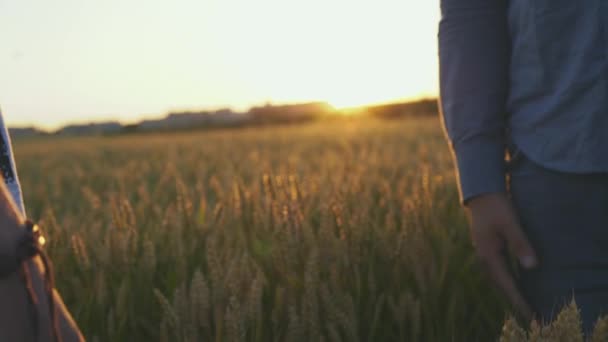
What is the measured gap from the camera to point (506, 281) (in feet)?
3.78

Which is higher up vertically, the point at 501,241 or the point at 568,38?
the point at 568,38

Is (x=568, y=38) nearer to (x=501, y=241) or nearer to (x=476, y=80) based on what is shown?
(x=476, y=80)

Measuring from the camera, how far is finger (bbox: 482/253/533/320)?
3.75 feet

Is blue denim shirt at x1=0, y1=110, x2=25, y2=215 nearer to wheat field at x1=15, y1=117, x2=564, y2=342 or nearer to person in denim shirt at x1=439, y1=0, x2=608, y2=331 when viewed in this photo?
wheat field at x1=15, y1=117, x2=564, y2=342

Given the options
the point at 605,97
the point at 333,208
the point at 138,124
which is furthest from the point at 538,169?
the point at 138,124

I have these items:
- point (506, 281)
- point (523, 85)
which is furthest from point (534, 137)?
point (506, 281)

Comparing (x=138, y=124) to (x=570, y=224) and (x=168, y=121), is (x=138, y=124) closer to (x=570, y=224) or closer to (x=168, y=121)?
(x=168, y=121)

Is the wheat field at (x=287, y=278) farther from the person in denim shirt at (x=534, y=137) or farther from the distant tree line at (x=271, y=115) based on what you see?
the distant tree line at (x=271, y=115)

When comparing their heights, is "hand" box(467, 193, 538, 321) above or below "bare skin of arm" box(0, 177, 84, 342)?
below

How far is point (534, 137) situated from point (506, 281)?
0.83 feet

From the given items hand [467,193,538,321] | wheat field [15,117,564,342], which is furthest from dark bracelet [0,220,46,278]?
hand [467,193,538,321]

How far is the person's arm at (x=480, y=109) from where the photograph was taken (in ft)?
3.81

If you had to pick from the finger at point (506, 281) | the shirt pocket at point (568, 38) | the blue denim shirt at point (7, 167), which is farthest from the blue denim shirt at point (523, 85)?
the blue denim shirt at point (7, 167)

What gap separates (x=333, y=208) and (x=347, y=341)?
1.06 feet
